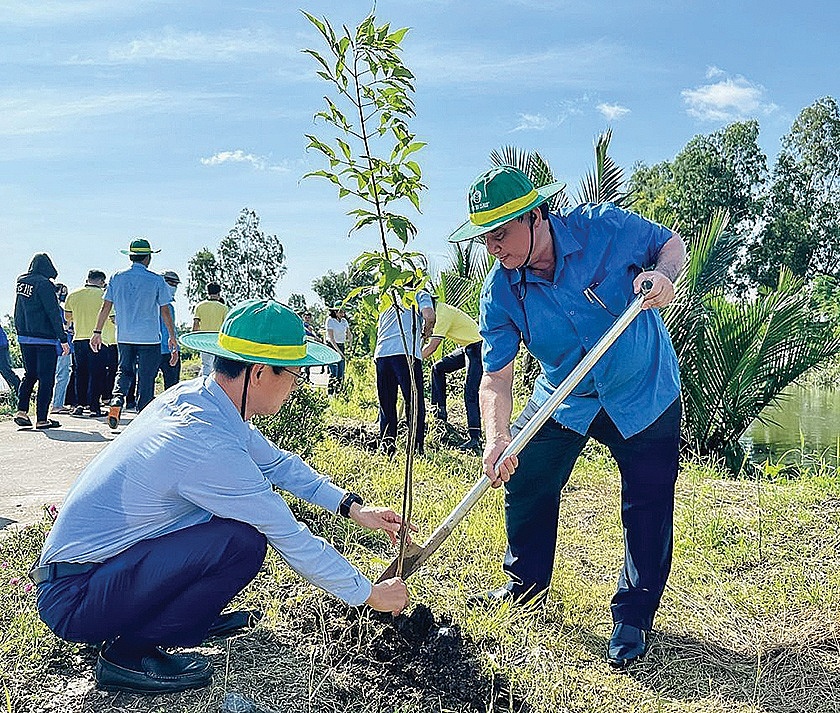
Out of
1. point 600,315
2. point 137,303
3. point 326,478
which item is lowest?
Answer: point 326,478

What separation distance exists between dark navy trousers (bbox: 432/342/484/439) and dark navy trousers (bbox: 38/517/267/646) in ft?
15.8

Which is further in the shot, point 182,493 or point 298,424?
point 298,424

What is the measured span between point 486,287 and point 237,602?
1666 millimetres

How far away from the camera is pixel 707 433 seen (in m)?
8.78

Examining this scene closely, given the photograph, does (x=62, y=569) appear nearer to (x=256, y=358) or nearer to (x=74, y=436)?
(x=256, y=358)

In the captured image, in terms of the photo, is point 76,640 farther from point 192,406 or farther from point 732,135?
point 732,135

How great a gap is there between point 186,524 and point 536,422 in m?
1.26

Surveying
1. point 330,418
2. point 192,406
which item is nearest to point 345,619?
point 192,406

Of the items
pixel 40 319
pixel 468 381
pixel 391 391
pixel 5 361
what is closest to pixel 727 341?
pixel 468 381

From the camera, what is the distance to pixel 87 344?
9.52 m

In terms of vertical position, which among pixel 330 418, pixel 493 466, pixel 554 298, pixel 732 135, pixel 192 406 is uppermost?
pixel 732 135

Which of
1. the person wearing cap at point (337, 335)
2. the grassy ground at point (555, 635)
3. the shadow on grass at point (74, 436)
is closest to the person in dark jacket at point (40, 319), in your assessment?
the shadow on grass at point (74, 436)

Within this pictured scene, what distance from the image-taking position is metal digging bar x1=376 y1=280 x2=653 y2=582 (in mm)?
2869

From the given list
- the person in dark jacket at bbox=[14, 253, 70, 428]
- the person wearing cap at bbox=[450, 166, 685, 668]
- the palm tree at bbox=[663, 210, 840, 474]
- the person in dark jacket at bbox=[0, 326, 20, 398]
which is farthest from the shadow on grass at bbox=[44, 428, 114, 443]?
the palm tree at bbox=[663, 210, 840, 474]
